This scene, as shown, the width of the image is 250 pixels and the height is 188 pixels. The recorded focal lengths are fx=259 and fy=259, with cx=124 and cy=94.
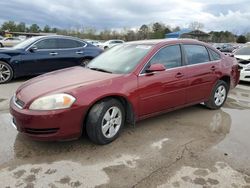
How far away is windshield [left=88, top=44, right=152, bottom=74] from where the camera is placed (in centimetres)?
415

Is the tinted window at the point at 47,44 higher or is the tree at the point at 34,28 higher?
the tree at the point at 34,28

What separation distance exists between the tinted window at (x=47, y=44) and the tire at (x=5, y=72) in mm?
1103

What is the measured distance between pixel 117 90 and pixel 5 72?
210 inches

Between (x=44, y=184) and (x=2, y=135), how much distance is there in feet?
5.30

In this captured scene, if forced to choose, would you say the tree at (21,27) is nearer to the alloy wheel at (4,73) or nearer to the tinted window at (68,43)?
the tinted window at (68,43)

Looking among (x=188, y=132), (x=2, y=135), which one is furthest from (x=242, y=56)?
(x=2, y=135)

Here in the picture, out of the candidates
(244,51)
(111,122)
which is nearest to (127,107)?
(111,122)

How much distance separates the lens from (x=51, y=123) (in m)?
3.25

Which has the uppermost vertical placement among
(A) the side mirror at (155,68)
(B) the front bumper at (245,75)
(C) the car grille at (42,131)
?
(A) the side mirror at (155,68)

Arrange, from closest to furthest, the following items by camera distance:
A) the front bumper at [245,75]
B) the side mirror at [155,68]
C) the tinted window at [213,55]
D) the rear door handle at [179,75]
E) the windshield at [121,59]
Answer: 1. the side mirror at [155,68]
2. the windshield at [121,59]
3. the rear door handle at [179,75]
4. the tinted window at [213,55]
5. the front bumper at [245,75]

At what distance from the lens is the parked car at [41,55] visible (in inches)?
304

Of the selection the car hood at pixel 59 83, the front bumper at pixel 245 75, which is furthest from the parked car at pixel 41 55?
the front bumper at pixel 245 75

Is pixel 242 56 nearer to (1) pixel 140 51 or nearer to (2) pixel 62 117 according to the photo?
(1) pixel 140 51

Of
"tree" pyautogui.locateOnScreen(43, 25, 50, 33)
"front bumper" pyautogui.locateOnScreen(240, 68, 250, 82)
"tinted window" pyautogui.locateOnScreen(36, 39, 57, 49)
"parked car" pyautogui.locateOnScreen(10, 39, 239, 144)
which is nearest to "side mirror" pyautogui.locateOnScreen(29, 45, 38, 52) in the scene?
"tinted window" pyautogui.locateOnScreen(36, 39, 57, 49)
